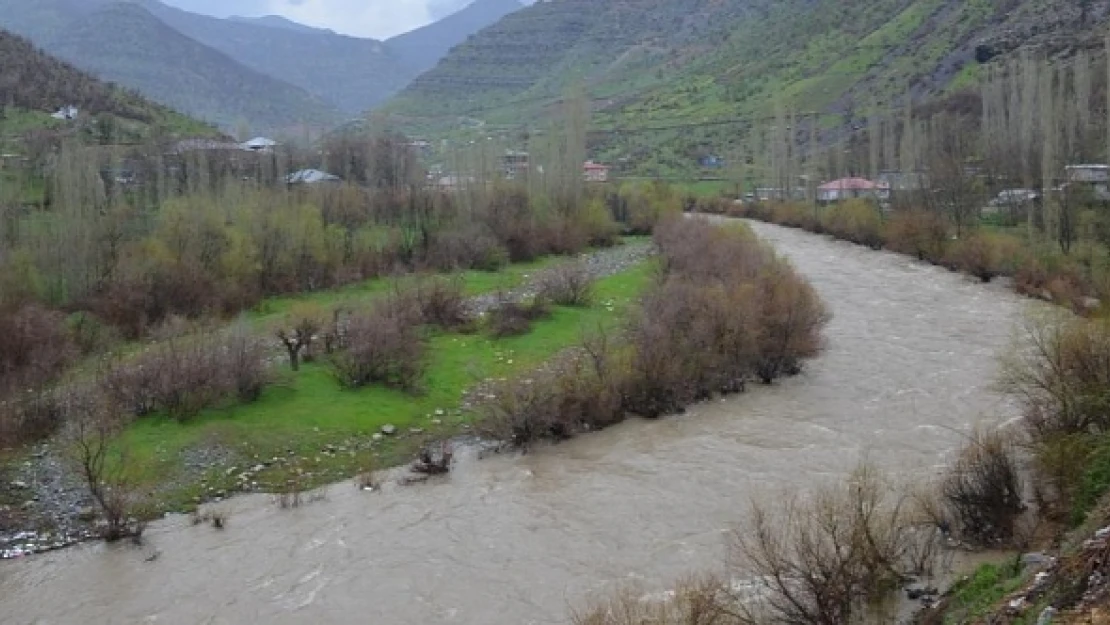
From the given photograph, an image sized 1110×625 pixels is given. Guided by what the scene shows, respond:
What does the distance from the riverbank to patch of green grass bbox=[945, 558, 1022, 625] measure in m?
14.7

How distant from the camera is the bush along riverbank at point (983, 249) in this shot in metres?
38.4

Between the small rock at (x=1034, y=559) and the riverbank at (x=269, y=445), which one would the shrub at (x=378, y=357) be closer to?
the riverbank at (x=269, y=445)

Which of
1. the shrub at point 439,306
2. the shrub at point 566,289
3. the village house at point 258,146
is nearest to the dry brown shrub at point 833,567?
the shrub at point 439,306

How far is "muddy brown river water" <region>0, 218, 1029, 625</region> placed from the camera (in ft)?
54.8

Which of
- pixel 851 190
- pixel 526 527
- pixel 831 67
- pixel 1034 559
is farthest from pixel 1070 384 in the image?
pixel 831 67

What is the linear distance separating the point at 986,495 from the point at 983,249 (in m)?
33.2

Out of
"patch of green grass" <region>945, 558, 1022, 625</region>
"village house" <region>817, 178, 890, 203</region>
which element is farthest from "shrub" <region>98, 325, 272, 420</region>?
"village house" <region>817, 178, 890, 203</region>

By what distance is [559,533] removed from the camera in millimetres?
19109

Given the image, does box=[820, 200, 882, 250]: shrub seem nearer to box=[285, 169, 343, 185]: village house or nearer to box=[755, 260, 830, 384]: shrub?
box=[755, 260, 830, 384]: shrub

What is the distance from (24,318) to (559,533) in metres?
22.1

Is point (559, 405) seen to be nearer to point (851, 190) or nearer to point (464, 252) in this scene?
point (464, 252)

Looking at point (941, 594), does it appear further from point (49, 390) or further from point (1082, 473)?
point (49, 390)

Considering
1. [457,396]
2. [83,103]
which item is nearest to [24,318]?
[457,396]

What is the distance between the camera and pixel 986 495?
1652 cm
